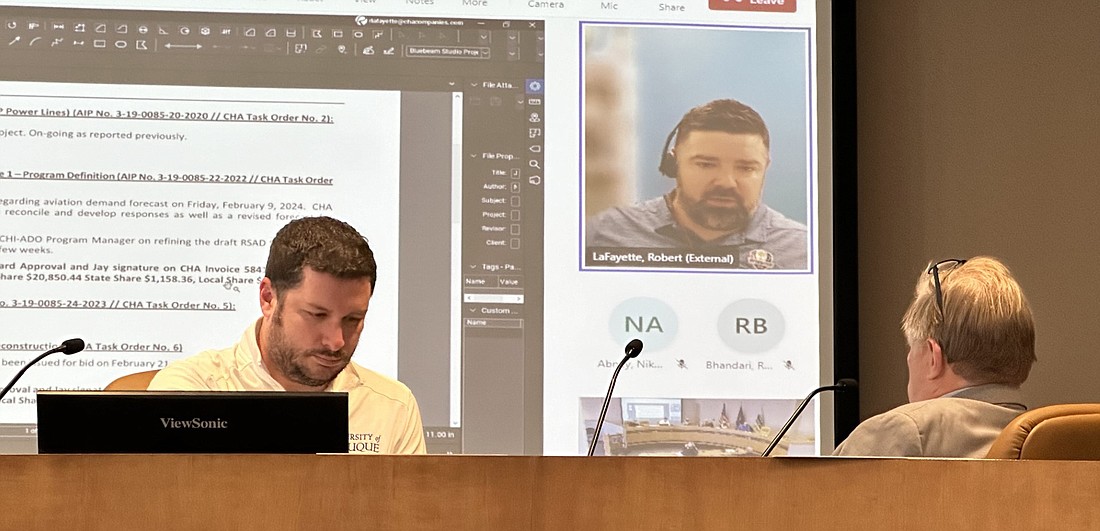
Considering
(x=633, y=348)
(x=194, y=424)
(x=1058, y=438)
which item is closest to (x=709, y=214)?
(x=633, y=348)

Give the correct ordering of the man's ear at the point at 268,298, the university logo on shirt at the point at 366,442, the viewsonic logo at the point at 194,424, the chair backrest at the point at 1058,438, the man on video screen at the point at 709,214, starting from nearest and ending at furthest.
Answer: the viewsonic logo at the point at 194,424 < the chair backrest at the point at 1058,438 < the university logo on shirt at the point at 366,442 < the man's ear at the point at 268,298 < the man on video screen at the point at 709,214

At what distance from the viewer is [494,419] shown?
3037mm

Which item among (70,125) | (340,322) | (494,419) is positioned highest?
(70,125)

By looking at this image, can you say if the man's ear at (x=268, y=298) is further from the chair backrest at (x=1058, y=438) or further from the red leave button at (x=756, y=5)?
the chair backrest at (x=1058, y=438)

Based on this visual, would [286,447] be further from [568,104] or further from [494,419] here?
[568,104]

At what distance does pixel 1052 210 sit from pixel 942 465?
244cm

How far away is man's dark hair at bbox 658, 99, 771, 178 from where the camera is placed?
3.19 metres

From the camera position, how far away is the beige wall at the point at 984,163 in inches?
129

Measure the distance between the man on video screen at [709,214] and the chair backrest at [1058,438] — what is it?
64.3 inches

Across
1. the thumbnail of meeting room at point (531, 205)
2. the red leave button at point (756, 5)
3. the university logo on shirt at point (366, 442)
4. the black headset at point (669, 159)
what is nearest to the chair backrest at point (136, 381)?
the thumbnail of meeting room at point (531, 205)

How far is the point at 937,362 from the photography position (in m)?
2.16

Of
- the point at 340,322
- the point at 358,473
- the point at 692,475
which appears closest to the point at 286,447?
the point at 358,473

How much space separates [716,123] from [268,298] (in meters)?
1.25

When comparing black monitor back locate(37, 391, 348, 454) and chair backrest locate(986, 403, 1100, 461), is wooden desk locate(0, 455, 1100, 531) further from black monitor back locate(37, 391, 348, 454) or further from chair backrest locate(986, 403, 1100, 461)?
chair backrest locate(986, 403, 1100, 461)
